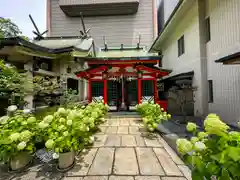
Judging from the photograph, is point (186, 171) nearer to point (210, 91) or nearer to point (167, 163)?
point (167, 163)

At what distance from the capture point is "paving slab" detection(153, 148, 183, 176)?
254cm

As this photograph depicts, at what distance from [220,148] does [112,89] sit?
900cm

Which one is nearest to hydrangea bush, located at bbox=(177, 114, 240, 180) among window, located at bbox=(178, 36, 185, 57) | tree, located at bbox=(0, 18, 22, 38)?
window, located at bbox=(178, 36, 185, 57)

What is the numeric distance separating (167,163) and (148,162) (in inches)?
14.9

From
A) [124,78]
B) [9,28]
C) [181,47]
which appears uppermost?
[9,28]

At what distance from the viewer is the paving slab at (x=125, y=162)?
256 cm

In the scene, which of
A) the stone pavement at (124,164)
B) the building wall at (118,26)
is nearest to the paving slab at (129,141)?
the stone pavement at (124,164)

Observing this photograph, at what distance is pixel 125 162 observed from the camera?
288 centimetres

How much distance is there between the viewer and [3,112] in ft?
17.8

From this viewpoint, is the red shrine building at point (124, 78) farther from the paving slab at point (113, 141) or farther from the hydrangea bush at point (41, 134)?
the hydrangea bush at point (41, 134)

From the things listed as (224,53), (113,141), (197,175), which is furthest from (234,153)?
(224,53)

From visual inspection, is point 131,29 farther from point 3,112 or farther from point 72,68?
point 3,112

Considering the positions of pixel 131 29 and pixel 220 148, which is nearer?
pixel 220 148

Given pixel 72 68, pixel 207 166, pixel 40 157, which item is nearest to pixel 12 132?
pixel 40 157
